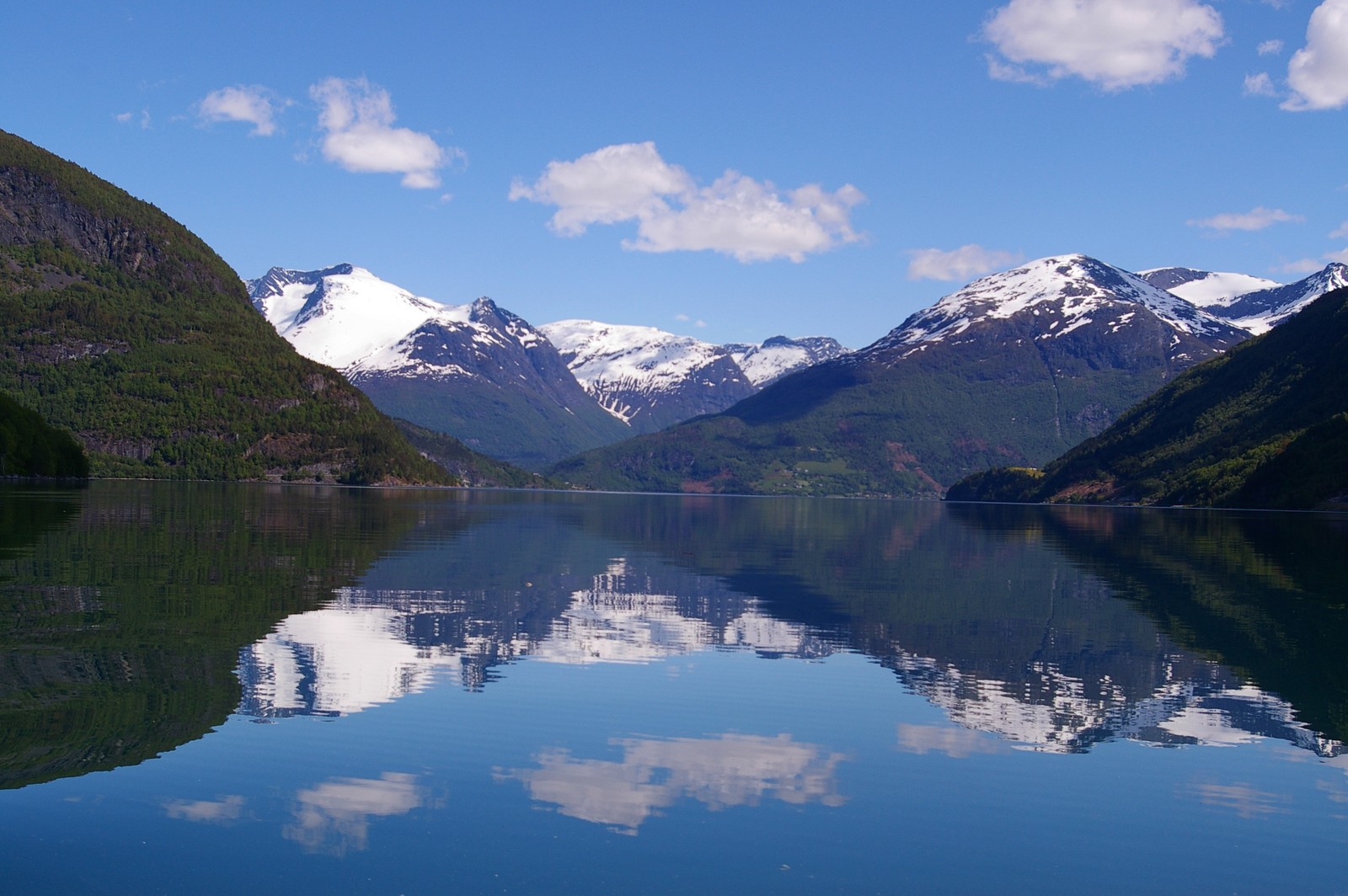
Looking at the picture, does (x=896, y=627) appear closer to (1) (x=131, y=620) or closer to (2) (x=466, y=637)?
(2) (x=466, y=637)

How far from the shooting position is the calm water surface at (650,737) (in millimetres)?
19797

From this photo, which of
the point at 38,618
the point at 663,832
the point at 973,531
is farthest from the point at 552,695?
the point at 973,531

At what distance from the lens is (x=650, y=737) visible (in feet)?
92.2

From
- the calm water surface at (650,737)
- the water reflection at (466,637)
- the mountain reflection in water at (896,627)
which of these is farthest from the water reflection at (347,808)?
the mountain reflection in water at (896,627)

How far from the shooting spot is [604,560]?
80062 millimetres

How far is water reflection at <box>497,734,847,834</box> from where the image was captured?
74.6 ft

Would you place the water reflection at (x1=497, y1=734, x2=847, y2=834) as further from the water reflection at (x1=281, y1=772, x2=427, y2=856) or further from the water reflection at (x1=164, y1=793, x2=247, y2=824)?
the water reflection at (x1=164, y1=793, x2=247, y2=824)

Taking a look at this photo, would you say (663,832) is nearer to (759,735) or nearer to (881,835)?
(881,835)

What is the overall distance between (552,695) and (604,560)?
4762cm

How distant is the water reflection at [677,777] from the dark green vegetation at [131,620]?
8.22m

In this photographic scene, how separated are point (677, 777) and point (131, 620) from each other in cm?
2411

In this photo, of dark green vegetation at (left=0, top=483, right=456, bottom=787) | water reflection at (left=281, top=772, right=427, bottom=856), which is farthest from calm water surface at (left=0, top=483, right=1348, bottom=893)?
dark green vegetation at (left=0, top=483, right=456, bottom=787)

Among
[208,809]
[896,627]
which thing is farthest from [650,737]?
[896,627]

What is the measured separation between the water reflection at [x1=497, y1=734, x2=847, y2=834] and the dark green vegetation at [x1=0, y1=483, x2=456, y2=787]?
8.22 metres
